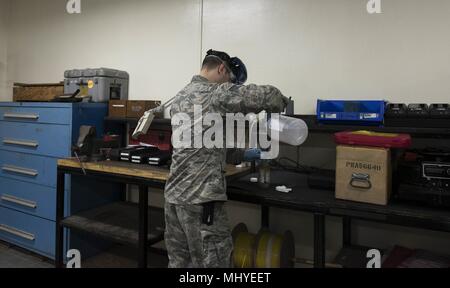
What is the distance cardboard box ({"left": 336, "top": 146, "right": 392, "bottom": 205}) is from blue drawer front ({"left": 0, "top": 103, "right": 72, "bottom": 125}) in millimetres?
2006

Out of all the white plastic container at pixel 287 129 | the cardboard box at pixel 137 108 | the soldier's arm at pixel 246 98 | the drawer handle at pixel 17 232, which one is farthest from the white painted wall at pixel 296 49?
the drawer handle at pixel 17 232

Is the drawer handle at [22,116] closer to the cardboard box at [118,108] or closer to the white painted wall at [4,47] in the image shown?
the cardboard box at [118,108]

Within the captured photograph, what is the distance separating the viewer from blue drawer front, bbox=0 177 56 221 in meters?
2.60

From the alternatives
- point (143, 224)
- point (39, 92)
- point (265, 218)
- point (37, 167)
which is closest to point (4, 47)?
point (39, 92)

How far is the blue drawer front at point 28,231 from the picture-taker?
2.62 metres

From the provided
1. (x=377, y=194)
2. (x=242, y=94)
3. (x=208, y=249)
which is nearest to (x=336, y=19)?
(x=242, y=94)

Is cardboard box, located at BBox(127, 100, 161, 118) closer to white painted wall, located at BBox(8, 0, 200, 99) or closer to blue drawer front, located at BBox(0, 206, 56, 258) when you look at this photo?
white painted wall, located at BBox(8, 0, 200, 99)

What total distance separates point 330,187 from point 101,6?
270 centimetres

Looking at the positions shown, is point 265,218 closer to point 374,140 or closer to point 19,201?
point 374,140

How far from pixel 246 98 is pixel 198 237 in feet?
2.31

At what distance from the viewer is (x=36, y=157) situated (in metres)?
2.67

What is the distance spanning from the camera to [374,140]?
1493 millimetres
